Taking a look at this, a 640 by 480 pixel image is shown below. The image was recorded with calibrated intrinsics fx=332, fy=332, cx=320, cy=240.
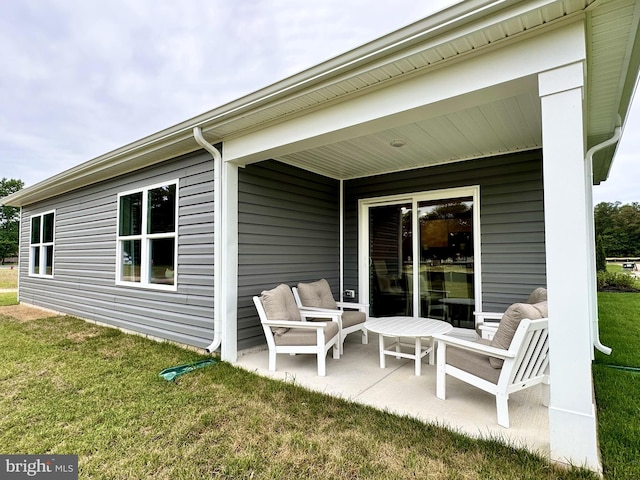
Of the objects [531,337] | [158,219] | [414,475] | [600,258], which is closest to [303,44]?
[158,219]

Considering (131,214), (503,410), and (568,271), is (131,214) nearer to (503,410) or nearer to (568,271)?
(503,410)

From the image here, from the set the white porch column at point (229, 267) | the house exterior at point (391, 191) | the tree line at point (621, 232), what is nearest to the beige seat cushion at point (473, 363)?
the house exterior at point (391, 191)

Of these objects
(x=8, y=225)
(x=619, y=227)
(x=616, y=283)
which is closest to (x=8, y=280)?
(x=616, y=283)

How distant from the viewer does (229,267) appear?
3.97 meters

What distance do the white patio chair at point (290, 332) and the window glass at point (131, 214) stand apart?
2.67 meters

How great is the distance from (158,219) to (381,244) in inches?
140

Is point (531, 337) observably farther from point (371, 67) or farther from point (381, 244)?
point (381, 244)

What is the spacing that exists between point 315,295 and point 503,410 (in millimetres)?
2737

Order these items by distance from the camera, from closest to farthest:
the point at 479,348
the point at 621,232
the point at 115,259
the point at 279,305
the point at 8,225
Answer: the point at 479,348, the point at 279,305, the point at 115,259, the point at 621,232, the point at 8,225

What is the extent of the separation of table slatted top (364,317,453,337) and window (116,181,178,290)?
2.90m

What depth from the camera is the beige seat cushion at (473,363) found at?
8.33 feet

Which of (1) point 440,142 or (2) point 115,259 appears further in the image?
(2) point 115,259

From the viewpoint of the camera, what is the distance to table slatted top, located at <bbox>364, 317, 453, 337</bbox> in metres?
3.43

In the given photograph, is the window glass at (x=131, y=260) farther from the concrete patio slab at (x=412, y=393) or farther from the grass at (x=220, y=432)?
the concrete patio slab at (x=412, y=393)
